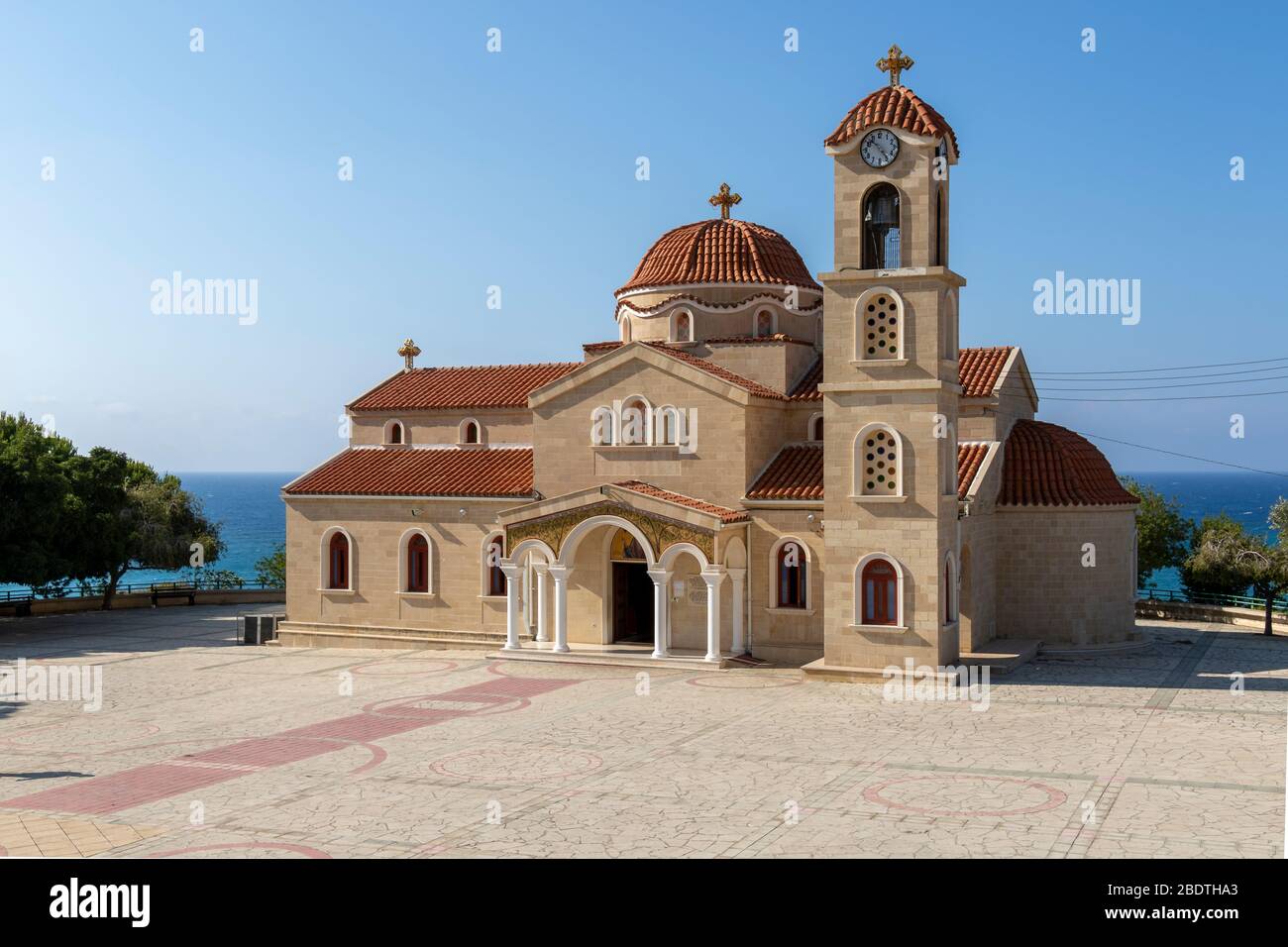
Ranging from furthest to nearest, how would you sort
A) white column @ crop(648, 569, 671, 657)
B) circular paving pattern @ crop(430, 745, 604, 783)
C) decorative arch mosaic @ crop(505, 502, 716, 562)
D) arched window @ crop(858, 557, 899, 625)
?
white column @ crop(648, 569, 671, 657)
decorative arch mosaic @ crop(505, 502, 716, 562)
arched window @ crop(858, 557, 899, 625)
circular paving pattern @ crop(430, 745, 604, 783)

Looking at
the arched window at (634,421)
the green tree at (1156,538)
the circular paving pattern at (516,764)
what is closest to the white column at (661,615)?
the arched window at (634,421)

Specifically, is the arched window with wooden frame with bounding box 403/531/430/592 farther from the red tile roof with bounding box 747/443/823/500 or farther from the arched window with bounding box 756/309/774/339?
the arched window with bounding box 756/309/774/339

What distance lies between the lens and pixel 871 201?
27094 millimetres

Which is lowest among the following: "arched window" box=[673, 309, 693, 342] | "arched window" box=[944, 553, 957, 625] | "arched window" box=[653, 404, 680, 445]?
"arched window" box=[944, 553, 957, 625]

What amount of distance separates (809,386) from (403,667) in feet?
40.2

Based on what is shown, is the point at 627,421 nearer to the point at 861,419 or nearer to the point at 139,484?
the point at 861,419

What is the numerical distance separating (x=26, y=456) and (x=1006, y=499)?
2882 cm

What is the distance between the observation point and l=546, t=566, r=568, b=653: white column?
97.1ft

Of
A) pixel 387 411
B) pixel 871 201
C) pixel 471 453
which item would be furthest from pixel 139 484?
pixel 871 201

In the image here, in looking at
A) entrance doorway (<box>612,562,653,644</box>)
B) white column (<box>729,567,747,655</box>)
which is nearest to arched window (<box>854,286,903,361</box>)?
white column (<box>729,567,747,655</box>)

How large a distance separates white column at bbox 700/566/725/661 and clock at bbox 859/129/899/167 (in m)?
9.52

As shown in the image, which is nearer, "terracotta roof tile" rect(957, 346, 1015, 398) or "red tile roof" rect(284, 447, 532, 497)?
"terracotta roof tile" rect(957, 346, 1015, 398)

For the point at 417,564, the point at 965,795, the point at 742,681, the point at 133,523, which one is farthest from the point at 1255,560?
the point at 133,523

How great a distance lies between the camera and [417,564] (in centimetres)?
3347
